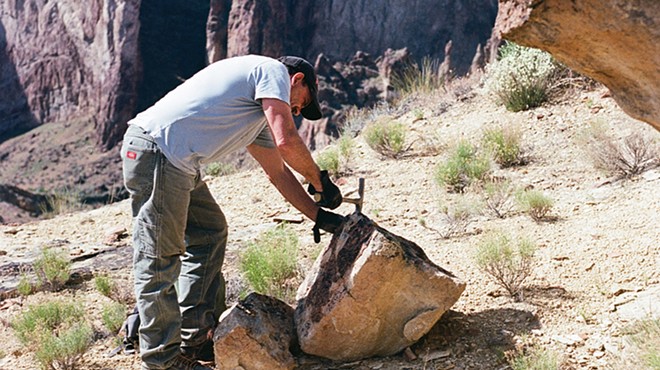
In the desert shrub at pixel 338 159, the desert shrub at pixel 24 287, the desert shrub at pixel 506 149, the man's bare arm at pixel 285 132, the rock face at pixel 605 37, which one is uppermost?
the rock face at pixel 605 37

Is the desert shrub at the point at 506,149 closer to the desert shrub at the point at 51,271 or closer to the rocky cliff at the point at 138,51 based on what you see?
the desert shrub at the point at 51,271

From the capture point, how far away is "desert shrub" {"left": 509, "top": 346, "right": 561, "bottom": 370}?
3.30m

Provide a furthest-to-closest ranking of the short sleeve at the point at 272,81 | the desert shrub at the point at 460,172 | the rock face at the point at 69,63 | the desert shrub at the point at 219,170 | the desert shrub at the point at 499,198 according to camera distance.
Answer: the rock face at the point at 69,63
the desert shrub at the point at 219,170
the desert shrub at the point at 460,172
the desert shrub at the point at 499,198
the short sleeve at the point at 272,81

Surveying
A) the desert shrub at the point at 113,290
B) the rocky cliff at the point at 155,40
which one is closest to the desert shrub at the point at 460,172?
the desert shrub at the point at 113,290

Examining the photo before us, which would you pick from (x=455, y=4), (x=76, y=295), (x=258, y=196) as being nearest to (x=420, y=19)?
(x=455, y=4)

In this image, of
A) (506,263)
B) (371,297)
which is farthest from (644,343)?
(371,297)

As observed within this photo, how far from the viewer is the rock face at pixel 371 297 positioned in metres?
3.58

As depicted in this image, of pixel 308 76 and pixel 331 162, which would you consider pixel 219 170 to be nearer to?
pixel 331 162

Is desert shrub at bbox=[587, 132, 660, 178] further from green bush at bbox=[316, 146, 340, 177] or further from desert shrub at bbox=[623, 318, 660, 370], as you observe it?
green bush at bbox=[316, 146, 340, 177]

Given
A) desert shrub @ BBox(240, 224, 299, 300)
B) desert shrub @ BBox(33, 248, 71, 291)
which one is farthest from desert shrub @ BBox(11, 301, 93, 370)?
desert shrub @ BBox(240, 224, 299, 300)

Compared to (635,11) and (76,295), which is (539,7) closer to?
(635,11)

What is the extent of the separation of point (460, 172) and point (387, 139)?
1823mm

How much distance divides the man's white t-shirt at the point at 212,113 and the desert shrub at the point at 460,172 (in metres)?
3.78

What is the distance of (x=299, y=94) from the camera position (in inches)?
146
